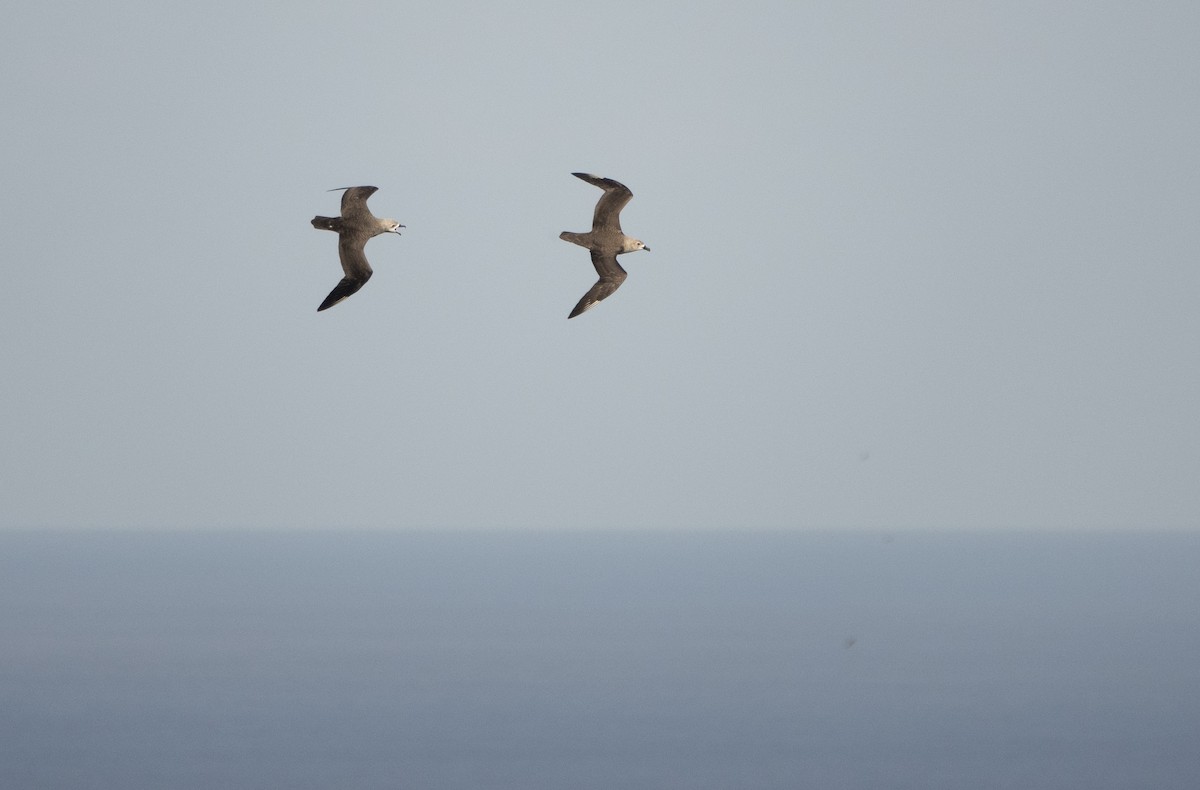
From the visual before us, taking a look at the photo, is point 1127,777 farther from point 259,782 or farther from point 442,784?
point 259,782

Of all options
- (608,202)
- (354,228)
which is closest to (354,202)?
(354,228)

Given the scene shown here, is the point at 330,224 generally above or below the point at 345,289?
above

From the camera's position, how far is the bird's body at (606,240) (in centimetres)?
4472

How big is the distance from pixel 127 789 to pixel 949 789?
112 m

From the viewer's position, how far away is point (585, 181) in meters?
44.2

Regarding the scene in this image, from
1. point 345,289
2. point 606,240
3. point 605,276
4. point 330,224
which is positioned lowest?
point 345,289

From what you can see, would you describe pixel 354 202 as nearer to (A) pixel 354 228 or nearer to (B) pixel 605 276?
(A) pixel 354 228

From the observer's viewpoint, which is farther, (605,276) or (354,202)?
(605,276)

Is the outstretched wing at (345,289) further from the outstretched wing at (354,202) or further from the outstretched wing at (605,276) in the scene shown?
the outstretched wing at (605,276)

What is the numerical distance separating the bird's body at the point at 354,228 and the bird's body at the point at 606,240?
21.9 feet

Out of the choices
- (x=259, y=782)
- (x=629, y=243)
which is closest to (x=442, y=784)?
(x=259, y=782)

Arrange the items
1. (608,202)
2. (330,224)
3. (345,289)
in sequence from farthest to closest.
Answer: (608,202) → (330,224) → (345,289)

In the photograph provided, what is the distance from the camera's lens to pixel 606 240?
45406 millimetres

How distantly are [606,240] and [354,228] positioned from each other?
8439mm
